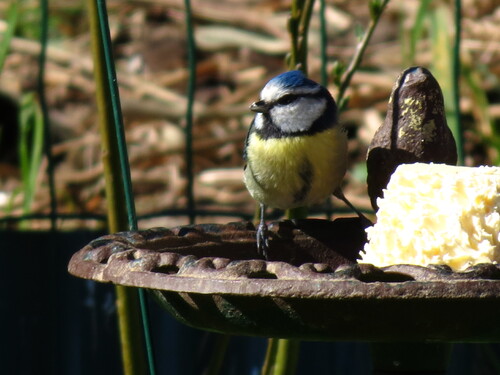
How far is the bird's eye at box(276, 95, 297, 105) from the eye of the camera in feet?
6.98

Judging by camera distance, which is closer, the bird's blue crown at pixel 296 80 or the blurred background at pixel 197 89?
the bird's blue crown at pixel 296 80

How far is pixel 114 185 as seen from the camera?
2070mm

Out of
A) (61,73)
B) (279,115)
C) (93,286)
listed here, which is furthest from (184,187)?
(279,115)

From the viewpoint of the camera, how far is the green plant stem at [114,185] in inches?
81.1

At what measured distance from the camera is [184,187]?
422cm

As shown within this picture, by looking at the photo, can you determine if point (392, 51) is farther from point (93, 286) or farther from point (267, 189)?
point (267, 189)

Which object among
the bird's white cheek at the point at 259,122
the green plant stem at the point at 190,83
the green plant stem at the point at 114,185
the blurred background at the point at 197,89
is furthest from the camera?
the blurred background at the point at 197,89

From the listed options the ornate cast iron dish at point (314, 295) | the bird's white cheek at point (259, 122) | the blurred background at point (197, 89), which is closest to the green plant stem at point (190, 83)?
the bird's white cheek at point (259, 122)

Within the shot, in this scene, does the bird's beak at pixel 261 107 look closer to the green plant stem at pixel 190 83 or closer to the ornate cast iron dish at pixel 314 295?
the green plant stem at pixel 190 83

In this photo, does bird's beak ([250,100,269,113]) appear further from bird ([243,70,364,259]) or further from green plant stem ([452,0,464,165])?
green plant stem ([452,0,464,165])

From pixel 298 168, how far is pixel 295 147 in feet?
0.17

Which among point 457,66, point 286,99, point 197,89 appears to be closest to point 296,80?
point 286,99

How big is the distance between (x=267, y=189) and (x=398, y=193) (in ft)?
1.90

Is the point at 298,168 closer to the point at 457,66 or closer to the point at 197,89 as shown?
the point at 457,66
